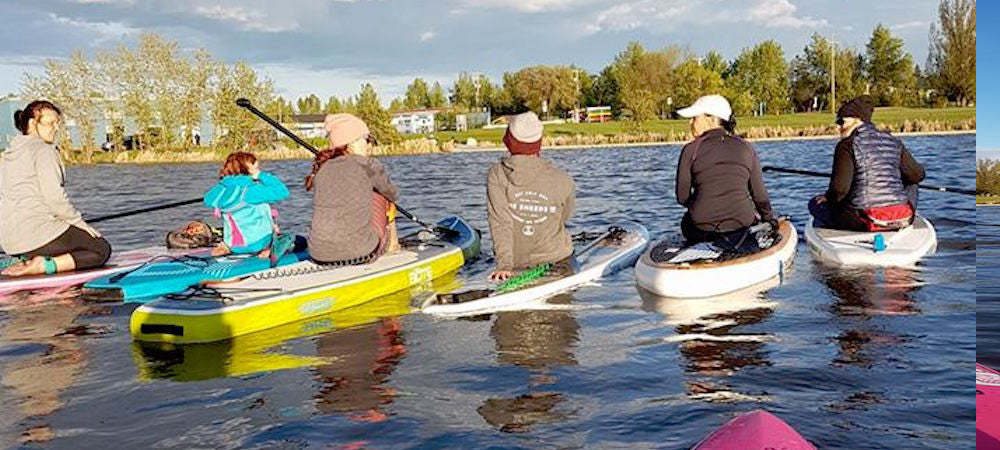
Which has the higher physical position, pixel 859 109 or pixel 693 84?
pixel 693 84

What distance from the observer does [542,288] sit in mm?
7426

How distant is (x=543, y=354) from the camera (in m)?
5.87

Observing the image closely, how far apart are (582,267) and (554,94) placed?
86.1 m

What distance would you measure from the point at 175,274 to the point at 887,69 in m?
75.6

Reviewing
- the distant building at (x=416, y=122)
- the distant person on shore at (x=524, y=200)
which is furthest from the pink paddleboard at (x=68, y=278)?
the distant building at (x=416, y=122)

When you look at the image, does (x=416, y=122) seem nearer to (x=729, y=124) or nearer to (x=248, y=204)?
(x=248, y=204)

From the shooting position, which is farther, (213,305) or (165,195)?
(165,195)

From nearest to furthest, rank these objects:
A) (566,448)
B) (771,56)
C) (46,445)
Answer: (566,448) → (46,445) → (771,56)

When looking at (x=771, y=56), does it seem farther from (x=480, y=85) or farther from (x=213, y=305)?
(x=213, y=305)

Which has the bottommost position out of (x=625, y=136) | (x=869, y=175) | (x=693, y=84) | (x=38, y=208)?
(x=625, y=136)

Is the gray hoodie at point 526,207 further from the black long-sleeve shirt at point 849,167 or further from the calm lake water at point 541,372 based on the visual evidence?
the black long-sleeve shirt at point 849,167

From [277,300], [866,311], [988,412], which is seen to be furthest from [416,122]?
[988,412]

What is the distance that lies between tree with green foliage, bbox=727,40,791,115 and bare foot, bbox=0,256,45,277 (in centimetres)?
7607

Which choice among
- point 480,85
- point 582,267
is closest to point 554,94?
point 480,85
